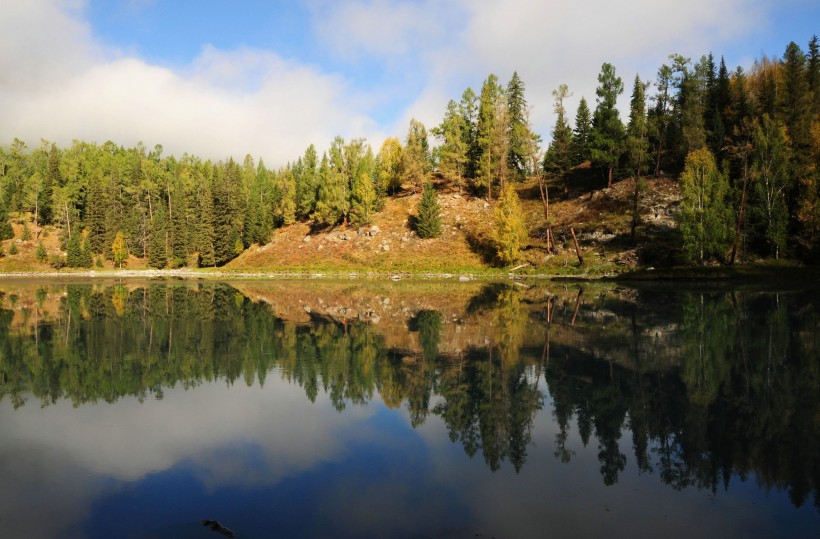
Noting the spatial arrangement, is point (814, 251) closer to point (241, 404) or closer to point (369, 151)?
point (241, 404)

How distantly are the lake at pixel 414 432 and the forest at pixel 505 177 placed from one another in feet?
111

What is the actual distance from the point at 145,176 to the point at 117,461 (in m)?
112

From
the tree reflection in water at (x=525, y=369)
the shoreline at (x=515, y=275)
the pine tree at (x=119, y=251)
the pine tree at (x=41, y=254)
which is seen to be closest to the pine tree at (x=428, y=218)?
the shoreline at (x=515, y=275)

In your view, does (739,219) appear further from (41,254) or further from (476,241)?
(41,254)

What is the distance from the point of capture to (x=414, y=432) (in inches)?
397

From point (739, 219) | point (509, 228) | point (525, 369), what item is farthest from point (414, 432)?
point (509, 228)

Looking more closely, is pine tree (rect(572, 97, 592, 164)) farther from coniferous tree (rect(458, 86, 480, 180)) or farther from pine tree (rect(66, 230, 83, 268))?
pine tree (rect(66, 230, 83, 268))

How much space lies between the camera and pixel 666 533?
20.5ft

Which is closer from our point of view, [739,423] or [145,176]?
[739,423]

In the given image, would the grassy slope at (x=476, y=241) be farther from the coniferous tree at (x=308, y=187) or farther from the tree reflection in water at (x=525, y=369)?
the tree reflection in water at (x=525, y=369)

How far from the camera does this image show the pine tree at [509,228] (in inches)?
2368

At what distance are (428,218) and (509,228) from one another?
16.5 meters

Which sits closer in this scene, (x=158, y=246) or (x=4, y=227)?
(x=158, y=246)

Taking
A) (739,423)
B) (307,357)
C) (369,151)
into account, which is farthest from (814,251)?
(369,151)
